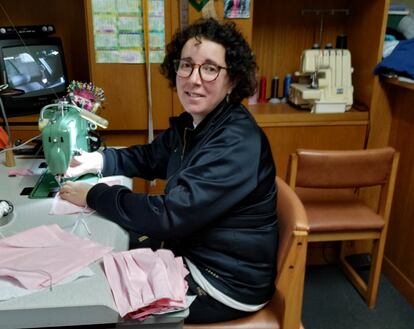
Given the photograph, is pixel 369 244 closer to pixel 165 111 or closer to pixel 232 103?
pixel 165 111

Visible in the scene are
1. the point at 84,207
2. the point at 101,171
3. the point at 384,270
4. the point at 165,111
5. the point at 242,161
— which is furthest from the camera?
the point at 384,270

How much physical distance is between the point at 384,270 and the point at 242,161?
64.4 inches

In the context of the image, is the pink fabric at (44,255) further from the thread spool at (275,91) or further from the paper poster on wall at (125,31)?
the thread spool at (275,91)

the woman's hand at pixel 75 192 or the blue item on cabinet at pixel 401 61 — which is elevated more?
the blue item on cabinet at pixel 401 61

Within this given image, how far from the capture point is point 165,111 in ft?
7.17

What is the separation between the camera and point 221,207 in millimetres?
1178

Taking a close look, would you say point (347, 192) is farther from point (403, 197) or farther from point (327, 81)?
point (327, 81)

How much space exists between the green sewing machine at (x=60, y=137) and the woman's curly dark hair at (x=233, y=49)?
0.41 metres

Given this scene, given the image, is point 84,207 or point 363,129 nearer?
point 84,207

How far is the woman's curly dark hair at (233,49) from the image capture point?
4.39ft

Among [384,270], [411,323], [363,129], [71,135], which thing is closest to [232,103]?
[71,135]

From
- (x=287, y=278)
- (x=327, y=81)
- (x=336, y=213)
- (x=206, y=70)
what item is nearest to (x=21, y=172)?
(x=206, y=70)

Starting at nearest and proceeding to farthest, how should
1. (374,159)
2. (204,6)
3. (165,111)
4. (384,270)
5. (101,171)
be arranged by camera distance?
(101,171)
(374,159)
(204,6)
(165,111)
(384,270)

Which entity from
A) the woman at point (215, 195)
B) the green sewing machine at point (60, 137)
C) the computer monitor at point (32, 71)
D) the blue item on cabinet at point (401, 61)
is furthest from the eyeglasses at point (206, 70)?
the blue item on cabinet at point (401, 61)
